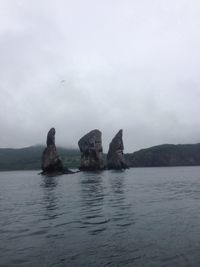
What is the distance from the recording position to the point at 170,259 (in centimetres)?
2058

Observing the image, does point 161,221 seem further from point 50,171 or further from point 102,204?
point 50,171

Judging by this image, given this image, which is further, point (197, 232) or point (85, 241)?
point (197, 232)

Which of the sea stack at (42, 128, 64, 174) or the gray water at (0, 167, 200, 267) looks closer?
the gray water at (0, 167, 200, 267)

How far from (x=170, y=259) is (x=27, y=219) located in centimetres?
1874

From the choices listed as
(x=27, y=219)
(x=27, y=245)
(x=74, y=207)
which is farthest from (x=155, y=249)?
(x=74, y=207)

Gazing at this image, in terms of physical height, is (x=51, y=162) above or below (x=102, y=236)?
above

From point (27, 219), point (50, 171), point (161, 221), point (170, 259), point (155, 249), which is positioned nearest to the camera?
point (170, 259)

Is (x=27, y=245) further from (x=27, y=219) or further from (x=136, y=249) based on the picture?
(x=27, y=219)

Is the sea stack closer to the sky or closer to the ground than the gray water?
closer to the sky

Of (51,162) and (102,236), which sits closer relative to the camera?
(102,236)

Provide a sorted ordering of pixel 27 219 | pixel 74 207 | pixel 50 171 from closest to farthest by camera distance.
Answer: pixel 27 219, pixel 74 207, pixel 50 171

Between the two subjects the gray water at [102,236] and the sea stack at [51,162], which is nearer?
the gray water at [102,236]

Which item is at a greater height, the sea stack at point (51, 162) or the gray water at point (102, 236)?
the sea stack at point (51, 162)

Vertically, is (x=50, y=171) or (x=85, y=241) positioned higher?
(x=50, y=171)
